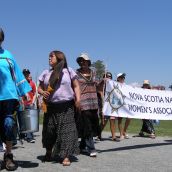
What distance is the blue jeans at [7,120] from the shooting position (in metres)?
6.75

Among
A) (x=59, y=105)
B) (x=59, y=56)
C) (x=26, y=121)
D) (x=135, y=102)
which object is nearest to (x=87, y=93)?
(x=59, y=105)

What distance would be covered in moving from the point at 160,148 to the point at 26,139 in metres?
3.49

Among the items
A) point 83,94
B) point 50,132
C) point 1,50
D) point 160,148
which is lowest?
point 160,148

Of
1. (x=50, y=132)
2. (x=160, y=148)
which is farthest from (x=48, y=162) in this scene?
(x=160, y=148)

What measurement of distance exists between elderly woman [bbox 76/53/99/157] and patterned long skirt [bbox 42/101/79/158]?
889 mm

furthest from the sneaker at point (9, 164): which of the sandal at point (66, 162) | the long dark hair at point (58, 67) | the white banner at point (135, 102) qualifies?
the white banner at point (135, 102)

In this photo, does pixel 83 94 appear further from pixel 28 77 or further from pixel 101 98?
pixel 28 77

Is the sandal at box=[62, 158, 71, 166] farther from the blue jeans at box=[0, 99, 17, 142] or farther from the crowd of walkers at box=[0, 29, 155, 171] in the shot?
the blue jeans at box=[0, 99, 17, 142]

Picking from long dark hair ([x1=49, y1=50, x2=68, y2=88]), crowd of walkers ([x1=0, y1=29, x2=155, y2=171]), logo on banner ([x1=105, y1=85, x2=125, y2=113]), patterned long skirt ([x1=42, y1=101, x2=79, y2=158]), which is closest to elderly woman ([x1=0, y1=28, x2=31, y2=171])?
crowd of walkers ([x1=0, y1=29, x2=155, y2=171])

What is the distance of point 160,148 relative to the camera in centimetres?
1004

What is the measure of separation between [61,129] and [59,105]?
0.42 meters

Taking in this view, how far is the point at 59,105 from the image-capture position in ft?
25.0

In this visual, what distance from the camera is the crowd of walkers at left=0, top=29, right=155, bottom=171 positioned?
679cm

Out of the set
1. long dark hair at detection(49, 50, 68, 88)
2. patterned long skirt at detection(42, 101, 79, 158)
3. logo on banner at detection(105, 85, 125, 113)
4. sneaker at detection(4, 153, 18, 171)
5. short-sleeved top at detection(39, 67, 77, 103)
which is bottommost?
sneaker at detection(4, 153, 18, 171)
